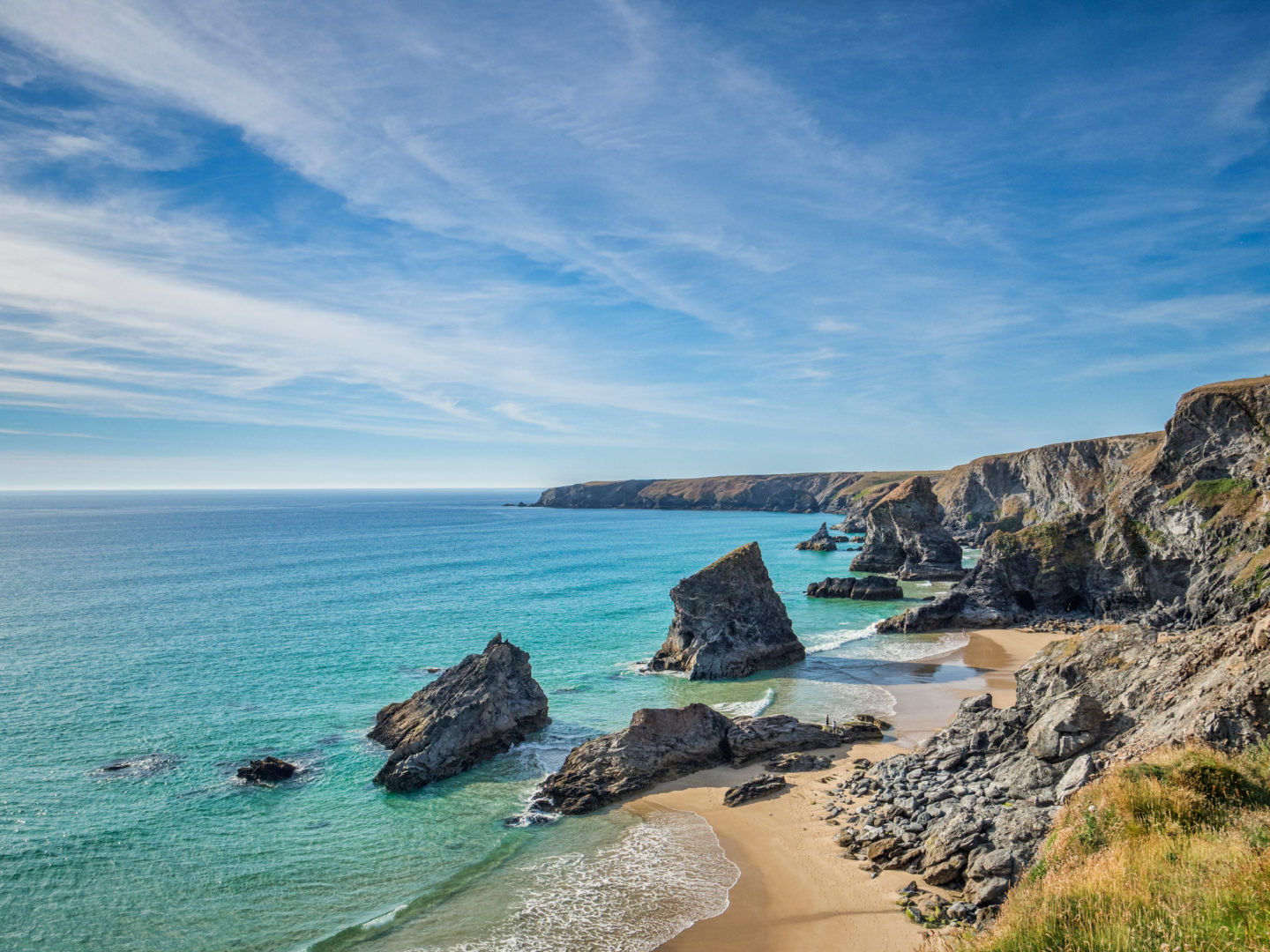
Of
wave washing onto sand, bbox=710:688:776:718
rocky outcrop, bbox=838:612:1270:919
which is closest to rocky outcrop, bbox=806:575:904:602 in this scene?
wave washing onto sand, bbox=710:688:776:718

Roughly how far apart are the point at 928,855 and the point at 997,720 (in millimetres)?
6740

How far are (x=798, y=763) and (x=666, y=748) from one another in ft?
18.1

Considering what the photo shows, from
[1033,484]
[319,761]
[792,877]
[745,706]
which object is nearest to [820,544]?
[1033,484]

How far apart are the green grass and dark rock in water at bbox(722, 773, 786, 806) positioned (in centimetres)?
1230

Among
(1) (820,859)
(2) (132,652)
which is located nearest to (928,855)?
(1) (820,859)

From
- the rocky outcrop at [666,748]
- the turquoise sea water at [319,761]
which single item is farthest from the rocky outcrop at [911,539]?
the rocky outcrop at [666,748]

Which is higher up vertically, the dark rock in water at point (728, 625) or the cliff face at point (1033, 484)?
the cliff face at point (1033, 484)

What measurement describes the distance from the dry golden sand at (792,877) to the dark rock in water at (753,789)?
1.08ft

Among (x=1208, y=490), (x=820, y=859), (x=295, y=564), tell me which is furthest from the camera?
(x=295, y=564)

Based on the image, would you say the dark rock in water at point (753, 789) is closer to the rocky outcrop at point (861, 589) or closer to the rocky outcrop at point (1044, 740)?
the rocky outcrop at point (1044, 740)

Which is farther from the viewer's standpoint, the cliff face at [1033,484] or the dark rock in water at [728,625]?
the cliff face at [1033,484]

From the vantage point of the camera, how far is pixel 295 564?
294ft

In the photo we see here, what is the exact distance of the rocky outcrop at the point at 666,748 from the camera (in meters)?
25.3

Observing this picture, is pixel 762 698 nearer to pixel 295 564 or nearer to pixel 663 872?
pixel 663 872
